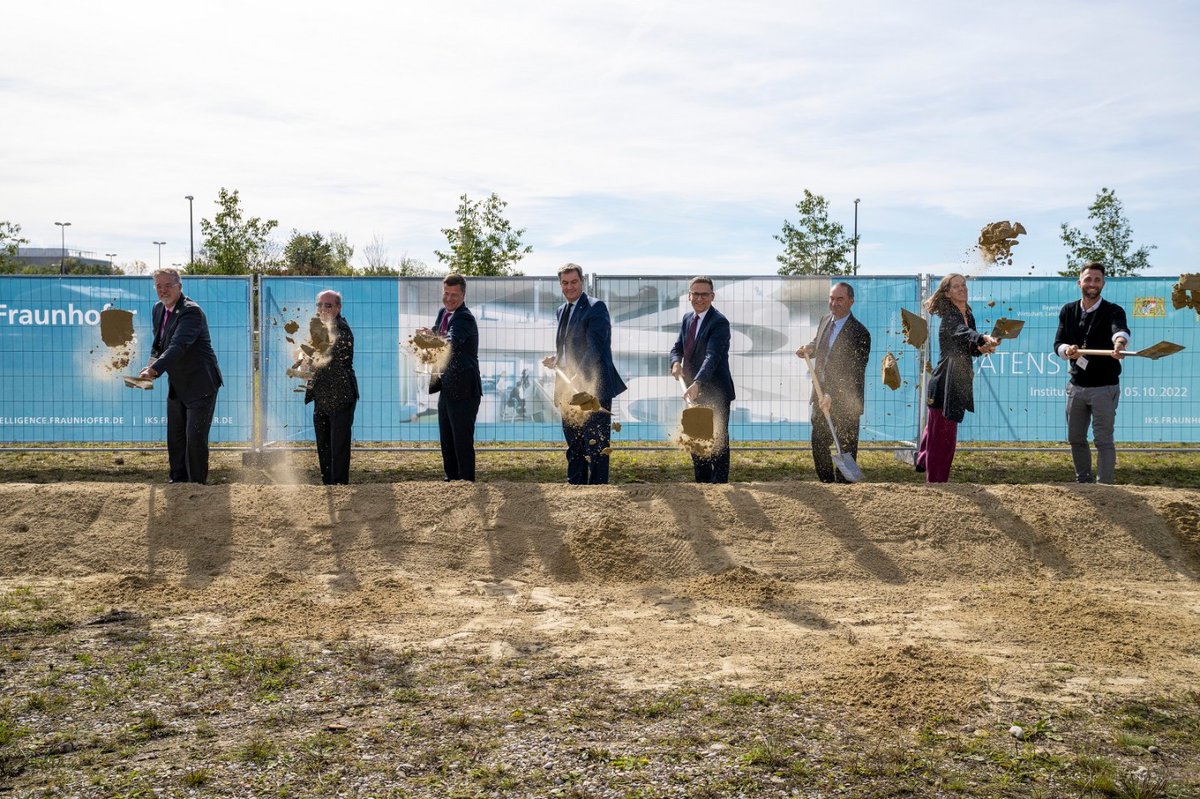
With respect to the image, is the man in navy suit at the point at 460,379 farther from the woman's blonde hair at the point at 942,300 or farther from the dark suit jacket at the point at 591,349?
the woman's blonde hair at the point at 942,300

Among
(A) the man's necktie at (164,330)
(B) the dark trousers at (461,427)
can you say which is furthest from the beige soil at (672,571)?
(A) the man's necktie at (164,330)

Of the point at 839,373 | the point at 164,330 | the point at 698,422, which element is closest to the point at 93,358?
the point at 164,330

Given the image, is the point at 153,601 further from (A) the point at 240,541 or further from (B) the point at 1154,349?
(B) the point at 1154,349

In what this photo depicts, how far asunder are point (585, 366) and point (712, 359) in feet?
3.33

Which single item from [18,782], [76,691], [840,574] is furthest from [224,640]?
[840,574]

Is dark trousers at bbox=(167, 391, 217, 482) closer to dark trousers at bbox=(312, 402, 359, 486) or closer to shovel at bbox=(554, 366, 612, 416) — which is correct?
dark trousers at bbox=(312, 402, 359, 486)

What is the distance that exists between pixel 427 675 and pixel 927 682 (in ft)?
7.48

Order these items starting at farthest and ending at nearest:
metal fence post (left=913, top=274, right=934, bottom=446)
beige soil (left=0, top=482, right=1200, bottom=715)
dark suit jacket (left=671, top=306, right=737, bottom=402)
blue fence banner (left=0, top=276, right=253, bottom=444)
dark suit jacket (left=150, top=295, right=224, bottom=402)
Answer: blue fence banner (left=0, top=276, right=253, bottom=444) < metal fence post (left=913, top=274, right=934, bottom=446) < dark suit jacket (left=150, top=295, right=224, bottom=402) < dark suit jacket (left=671, top=306, right=737, bottom=402) < beige soil (left=0, top=482, right=1200, bottom=715)

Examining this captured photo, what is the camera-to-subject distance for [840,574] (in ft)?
22.7

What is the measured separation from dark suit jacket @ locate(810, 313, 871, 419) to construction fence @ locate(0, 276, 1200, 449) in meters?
3.22

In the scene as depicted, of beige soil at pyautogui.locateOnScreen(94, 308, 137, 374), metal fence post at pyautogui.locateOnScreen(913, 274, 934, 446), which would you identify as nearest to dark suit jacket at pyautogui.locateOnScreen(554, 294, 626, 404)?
metal fence post at pyautogui.locateOnScreen(913, 274, 934, 446)

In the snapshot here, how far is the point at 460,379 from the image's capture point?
28.5 ft

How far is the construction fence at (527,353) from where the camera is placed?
38.2 ft

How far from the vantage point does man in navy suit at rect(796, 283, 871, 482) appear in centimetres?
834
